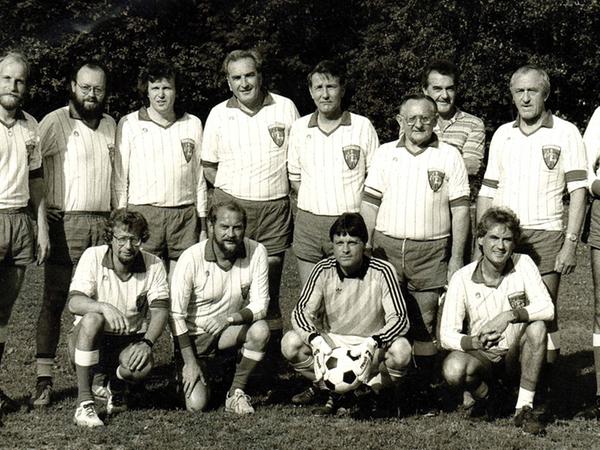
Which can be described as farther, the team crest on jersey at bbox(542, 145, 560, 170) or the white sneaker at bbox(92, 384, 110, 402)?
the white sneaker at bbox(92, 384, 110, 402)

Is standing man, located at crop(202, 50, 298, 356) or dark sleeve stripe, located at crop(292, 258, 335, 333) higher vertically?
standing man, located at crop(202, 50, 298, 356)

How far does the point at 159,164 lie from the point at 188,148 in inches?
9.7

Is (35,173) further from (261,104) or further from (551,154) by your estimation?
(551,154)

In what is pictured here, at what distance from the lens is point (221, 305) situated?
6.27m

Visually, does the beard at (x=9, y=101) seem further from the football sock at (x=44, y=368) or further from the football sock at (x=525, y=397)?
the football sock at (x=525, y=397)

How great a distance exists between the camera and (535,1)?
2314 cm

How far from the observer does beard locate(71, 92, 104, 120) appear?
20.6ft

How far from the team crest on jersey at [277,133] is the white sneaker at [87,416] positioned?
88.2 inches

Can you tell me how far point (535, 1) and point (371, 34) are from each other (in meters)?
7.20

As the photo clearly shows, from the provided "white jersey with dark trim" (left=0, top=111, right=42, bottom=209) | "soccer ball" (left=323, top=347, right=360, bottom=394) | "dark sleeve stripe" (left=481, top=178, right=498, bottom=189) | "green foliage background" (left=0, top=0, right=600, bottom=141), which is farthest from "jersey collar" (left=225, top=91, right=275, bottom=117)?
"green foliage background" (left=0, top=0, right=600, bottom=141)

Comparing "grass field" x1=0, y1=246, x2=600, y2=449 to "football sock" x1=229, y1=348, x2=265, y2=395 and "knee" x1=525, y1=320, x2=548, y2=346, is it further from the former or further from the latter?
"knee" x1=525, y1=320, x2=548, y2=346

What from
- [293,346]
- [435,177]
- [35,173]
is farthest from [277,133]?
[35,173]

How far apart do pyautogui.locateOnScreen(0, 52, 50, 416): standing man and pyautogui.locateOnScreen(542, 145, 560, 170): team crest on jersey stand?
3.27m

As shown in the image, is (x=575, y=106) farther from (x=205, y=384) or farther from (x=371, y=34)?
(x=205, y=384)
